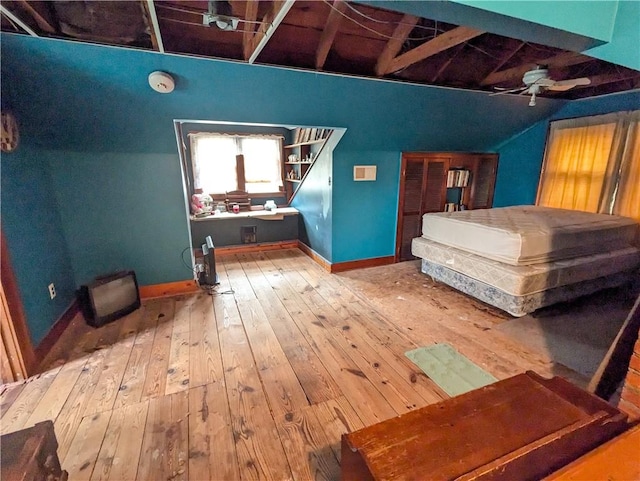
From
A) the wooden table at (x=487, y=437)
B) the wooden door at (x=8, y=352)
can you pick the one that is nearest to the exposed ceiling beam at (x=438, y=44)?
the wooden table at (x=487, y=437)

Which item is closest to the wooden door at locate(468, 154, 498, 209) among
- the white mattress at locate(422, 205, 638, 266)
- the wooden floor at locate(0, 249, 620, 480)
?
the white mattress at locate(422, 205, 638, 266)

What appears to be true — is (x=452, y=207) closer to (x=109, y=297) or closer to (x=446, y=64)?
(x=446, y=64)

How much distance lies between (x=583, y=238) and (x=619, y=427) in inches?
101

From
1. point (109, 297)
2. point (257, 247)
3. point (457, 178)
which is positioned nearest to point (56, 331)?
point (109, 297)

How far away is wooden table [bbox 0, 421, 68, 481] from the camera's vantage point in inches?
34.0

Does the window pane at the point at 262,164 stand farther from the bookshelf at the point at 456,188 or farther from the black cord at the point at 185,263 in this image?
the bookshelf at the point at 456,188

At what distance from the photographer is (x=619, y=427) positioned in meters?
0.97

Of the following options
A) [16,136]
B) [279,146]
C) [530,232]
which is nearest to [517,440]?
[530,232]

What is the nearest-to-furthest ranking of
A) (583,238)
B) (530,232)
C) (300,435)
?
(300,435)
(530,232)
(583,238)

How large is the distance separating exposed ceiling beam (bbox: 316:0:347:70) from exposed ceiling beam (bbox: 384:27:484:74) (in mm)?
621

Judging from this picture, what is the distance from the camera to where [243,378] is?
6.39ft

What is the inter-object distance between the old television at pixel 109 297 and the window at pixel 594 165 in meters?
5.53

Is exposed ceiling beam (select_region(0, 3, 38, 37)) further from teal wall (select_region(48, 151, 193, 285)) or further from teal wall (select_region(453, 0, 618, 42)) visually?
→ teal wall (select_region(453, 0, 618, 42))

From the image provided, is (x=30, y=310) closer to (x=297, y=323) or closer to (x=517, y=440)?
(x=297, y=323)
